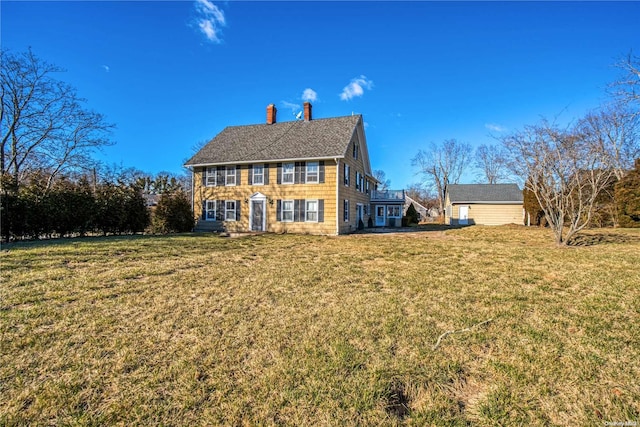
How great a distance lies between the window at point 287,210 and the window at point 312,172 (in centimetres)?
170

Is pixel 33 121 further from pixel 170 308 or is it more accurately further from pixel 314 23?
pixel 170 308

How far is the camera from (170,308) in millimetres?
4164

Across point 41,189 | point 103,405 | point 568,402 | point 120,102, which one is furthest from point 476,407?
point 120,102

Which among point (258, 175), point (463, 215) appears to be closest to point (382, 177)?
point (463, 215)

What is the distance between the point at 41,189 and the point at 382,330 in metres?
14.6

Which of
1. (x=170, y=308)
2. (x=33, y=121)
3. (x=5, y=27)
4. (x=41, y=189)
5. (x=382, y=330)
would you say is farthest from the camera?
(x=33, y=121)

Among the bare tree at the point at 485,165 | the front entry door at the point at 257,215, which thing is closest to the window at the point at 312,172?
the front entry door at the point at 257,215

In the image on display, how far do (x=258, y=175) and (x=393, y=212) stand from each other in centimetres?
1289

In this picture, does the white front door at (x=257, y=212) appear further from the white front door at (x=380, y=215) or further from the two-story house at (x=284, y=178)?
the white front door at (x=380, y=215)

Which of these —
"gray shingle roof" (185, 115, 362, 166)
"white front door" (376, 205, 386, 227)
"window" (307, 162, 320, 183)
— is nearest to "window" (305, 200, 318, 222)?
"window" (307, 162, 320, 183)

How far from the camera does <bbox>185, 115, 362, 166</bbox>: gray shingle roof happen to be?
1619cm

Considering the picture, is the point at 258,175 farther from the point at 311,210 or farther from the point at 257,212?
the point at 311,210

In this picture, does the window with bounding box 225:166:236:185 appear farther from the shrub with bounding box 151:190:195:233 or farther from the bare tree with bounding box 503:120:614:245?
the bare tree with bounding box 503:120:614:245

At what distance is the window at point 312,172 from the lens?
15969mm
